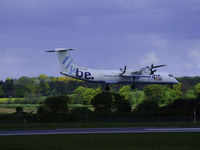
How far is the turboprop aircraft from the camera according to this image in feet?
281

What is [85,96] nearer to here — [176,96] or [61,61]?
[176,96]

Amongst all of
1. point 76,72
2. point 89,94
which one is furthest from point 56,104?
point 89,94

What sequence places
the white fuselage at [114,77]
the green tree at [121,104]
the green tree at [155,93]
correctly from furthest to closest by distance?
the green tree at [155,93]
the green tree at [121,104]
the white fuselage at [114,77]

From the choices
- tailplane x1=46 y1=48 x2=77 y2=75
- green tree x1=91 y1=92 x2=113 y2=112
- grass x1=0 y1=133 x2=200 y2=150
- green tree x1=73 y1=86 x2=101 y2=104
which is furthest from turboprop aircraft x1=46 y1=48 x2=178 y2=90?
green tree x1=73 y1=86 x2=101 y2=104

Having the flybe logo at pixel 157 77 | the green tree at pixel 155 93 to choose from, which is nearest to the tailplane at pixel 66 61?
the flybe logo at pixel 157 77

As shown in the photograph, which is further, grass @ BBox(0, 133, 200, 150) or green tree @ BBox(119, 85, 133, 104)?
green tree @ BBox(119, 85, 133, 104)

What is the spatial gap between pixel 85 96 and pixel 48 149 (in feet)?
424

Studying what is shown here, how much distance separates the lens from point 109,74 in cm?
9006

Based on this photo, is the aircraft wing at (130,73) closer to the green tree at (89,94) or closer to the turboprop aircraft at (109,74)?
the turboprop aircraft at (109,74)

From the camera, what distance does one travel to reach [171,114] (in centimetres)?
10656

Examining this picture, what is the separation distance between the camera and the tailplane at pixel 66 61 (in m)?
85.7

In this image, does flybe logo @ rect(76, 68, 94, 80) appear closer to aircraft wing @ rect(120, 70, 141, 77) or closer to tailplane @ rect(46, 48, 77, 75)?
tailplane @ rect(46, 48, 77, 75)

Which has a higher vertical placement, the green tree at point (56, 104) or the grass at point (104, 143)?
the green tree at point (56, 104)

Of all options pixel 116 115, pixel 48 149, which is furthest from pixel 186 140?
pixel 116 115
